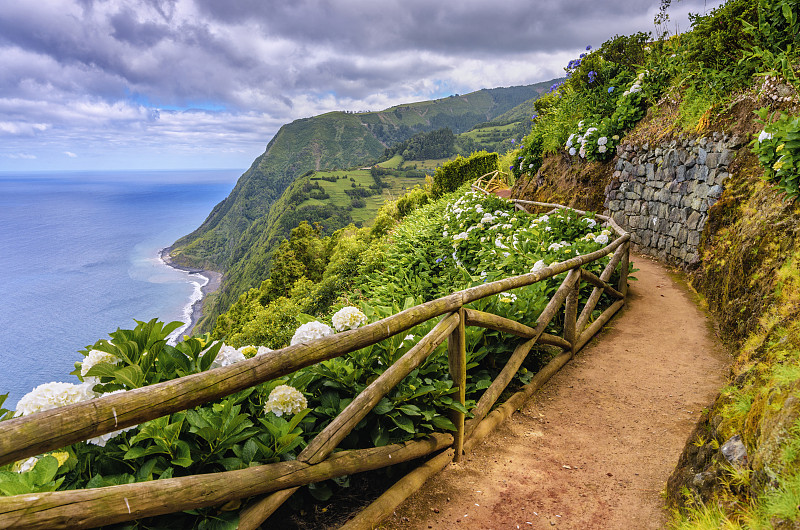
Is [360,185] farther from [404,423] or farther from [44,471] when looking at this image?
[44,471]

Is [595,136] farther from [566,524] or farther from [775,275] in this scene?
[566,524]

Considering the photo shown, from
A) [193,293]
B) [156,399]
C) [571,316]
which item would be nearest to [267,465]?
[156,399]

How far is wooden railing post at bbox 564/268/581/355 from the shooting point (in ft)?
14.3

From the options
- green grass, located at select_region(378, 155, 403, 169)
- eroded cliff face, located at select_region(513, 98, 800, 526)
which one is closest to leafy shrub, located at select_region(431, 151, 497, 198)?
eroded cliff face, located at select_region(513, 98, 800, 526)

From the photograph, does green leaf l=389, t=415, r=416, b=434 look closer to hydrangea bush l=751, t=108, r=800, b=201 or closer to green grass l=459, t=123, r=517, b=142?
hydrangea bush l=751, t=108, r=800, b=201

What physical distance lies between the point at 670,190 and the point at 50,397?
8.76 metres

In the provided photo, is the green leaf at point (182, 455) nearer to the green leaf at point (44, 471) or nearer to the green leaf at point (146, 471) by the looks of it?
the green leaf at point (146, 471)

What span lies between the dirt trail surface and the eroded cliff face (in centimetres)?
34

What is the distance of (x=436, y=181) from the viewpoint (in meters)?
22.8

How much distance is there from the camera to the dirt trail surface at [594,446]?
2471 mm

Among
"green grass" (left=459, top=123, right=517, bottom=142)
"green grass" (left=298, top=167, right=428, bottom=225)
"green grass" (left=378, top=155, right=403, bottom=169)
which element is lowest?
"green grass" (left=298, top=167, right=428, bottom=225)

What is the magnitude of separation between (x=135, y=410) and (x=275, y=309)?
27180 millimetres

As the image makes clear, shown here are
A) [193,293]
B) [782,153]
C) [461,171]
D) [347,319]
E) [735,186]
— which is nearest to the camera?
[347,319]

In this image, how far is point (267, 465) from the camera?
1799 mm
